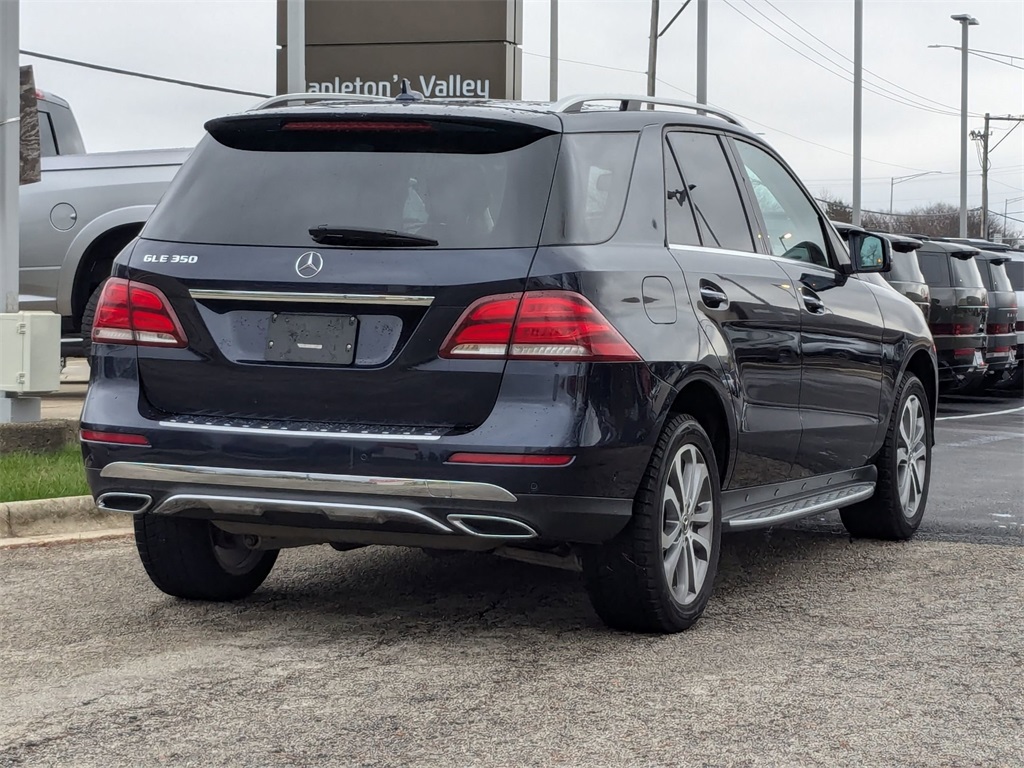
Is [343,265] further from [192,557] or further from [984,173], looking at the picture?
[984,173]

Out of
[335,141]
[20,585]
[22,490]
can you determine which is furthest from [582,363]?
[22,490]

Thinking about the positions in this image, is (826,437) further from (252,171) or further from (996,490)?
(996,490)

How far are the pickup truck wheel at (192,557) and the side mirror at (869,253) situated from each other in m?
3.11

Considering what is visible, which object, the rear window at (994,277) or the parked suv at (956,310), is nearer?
the parked suv at (956,310)

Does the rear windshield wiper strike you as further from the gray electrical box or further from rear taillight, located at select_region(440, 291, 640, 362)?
the gray electrical box

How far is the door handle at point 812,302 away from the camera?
648 centimetres

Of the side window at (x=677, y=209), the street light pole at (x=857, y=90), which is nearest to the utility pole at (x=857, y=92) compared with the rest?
the street light pole at (x=857, y=90)

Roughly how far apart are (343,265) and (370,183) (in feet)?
1.08

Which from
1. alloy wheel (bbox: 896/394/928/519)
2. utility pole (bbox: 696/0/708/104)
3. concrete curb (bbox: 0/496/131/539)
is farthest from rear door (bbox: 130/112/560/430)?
utility pole (bbox: 696/0/708/104)

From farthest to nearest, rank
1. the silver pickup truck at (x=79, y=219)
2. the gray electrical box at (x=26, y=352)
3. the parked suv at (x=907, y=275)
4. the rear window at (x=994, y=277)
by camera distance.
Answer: the rear window at (x=994, y=277) → the parked suv at (x=907, y=275) → the silver pickup truck at (x=79, y=219) → the gray electrical box at (x=26, y=352)

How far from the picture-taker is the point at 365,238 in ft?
16.2

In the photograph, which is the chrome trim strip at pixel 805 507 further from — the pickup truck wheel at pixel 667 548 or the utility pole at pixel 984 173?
the utility pole at pixel 984 173

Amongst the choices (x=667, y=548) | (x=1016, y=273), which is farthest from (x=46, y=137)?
(x=1016, y=273)

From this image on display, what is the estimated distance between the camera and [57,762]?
3.80 m
